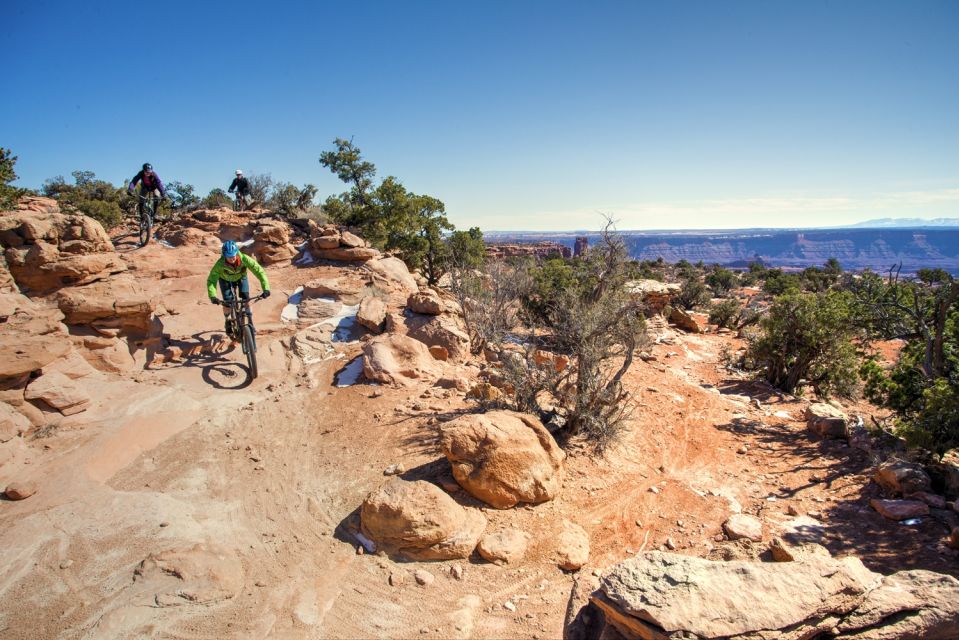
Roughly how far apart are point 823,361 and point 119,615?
12661mm

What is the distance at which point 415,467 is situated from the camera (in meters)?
5.06

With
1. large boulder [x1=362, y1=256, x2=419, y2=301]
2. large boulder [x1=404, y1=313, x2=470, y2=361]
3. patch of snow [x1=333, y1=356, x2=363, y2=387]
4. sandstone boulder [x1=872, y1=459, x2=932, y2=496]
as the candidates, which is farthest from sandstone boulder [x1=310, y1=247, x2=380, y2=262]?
sandstone boulder [x1=872, y1=459, x2=932, y2=496]

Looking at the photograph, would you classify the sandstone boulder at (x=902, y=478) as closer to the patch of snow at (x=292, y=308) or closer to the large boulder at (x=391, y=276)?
the large boulder at (x=391, y=276)

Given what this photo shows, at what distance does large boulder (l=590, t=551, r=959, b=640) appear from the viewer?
241 cm

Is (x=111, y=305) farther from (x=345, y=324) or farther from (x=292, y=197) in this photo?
(x=292, y=197)

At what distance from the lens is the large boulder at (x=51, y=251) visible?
22.5ft

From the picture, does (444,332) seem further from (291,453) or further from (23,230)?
(23,230)

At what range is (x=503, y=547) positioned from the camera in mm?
3918

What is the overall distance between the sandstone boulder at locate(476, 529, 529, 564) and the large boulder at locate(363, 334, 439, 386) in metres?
3.33

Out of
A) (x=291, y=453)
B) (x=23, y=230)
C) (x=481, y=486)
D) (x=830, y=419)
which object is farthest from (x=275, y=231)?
(x=830, y=419)

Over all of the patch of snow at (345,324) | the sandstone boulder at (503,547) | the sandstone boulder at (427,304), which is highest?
the sandstone boulder at (427,304)

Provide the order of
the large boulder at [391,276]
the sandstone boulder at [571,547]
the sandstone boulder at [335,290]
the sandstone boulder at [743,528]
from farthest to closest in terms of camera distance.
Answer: the large boulder at [391,276], the sandstone boulder at [335,290], the sandstone boulder at [743,528], the sandstone boulder at [571,547]

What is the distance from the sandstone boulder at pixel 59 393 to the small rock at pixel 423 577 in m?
5.36

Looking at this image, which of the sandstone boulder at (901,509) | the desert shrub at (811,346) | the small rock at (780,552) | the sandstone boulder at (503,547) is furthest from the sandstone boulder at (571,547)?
the desert shrub at (811,346)
